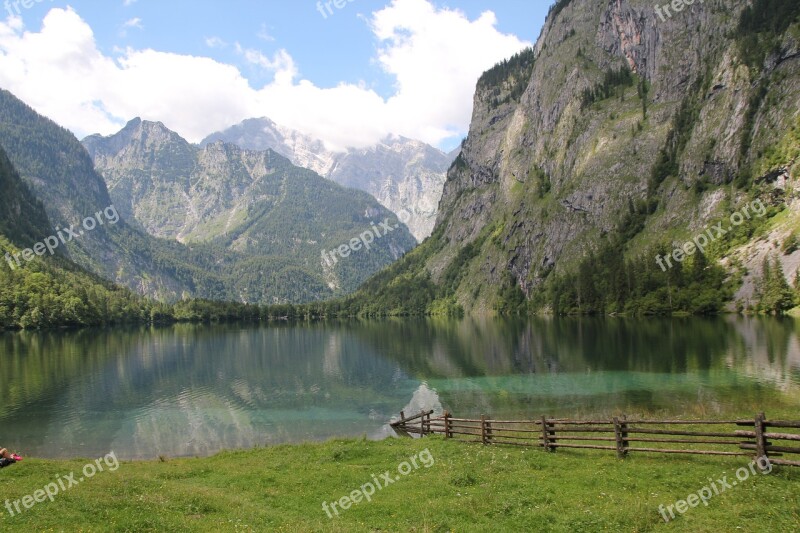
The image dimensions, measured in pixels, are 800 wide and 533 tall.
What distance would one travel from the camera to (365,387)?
7675cm

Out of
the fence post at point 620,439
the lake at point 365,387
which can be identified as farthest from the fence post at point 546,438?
the lake at point 365,387

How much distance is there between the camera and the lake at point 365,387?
164 feet

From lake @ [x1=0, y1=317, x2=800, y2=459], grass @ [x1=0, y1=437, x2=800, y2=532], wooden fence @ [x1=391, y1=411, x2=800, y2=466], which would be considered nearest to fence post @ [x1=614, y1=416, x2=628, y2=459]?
wooden fence @ [x1=391, y1=411, x2=800, y2=466]

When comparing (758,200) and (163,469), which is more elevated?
(758,200)

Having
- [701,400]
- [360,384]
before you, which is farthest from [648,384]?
[360,384]

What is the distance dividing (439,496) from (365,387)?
53839 millimetres

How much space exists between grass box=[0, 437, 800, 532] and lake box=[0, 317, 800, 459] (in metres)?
18.1

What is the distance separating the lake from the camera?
5003 cm

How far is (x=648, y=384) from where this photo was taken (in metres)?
61.0

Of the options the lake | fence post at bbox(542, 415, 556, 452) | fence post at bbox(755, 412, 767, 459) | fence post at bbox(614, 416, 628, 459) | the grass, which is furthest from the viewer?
the lake

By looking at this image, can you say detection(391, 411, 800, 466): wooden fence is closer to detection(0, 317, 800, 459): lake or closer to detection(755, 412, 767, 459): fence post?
detection(755, 412, 767, 459): fence post

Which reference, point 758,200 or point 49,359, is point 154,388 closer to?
point 49,359

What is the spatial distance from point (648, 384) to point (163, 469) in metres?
53.1

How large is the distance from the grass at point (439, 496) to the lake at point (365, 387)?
59.5 ft
